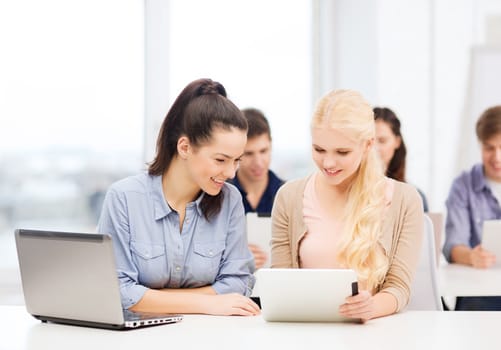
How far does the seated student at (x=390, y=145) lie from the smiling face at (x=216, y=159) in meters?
1.78

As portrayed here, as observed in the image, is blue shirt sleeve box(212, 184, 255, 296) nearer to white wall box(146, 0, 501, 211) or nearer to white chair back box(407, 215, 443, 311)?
white chair back box(407, 215, 443, 311)

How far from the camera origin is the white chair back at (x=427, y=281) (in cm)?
295

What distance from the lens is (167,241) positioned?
2604 mm

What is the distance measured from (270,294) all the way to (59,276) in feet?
1.79

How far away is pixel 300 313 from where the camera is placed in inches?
87.7

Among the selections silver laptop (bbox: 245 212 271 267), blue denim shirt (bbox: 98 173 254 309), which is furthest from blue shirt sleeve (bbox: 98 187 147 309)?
silver laptop (bbox: 245 212 271 267)

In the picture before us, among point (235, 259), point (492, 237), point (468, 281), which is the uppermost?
point (235, 259)

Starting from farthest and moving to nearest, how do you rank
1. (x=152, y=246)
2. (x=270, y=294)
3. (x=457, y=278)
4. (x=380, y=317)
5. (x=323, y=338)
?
1. (x=457, y=278)
2. (x=152, y=246)
3. (x=380, y=317)
4. (x=270, y=294)
5. (x=323, y=338)

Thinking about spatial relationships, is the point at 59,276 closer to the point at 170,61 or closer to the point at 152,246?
the point at 152,246

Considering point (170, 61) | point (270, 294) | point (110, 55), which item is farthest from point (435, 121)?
point (270, 294)

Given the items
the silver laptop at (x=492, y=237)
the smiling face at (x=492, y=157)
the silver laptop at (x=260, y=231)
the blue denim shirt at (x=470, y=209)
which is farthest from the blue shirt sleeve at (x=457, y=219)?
the silver laptop at (x=260, y=231)

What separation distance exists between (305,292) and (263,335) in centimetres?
16

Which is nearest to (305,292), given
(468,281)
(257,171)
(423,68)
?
(468,281)

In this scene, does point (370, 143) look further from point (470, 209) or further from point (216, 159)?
point (470, 209)
